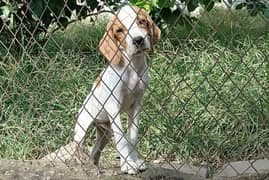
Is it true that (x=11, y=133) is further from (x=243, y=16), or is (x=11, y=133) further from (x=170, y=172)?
(x=243, y=16)

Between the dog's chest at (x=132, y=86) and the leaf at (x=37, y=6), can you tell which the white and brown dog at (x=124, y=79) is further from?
the leaf at (x=37, y=6)

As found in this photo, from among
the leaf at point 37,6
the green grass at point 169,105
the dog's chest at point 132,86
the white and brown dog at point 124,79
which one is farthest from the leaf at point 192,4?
the dog's chest at point 132,86

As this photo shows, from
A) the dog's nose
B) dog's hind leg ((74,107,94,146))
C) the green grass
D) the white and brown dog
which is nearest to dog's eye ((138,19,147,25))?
the white and brown dog

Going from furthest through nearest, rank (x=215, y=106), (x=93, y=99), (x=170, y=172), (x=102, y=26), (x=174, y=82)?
(x=102, y=26) → (x=174, y=82) → (x=215, y=106) → (x=93, y=99) → (x=170, y=172)

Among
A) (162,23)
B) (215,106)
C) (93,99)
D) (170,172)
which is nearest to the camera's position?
(170,172)

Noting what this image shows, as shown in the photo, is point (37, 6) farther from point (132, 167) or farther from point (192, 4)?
point (132, 167)

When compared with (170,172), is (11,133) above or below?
above

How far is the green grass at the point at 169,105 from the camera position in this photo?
4.23 meters

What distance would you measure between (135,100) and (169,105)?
110 cm

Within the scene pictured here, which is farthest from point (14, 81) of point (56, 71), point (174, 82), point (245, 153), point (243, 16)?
point (243, 16)

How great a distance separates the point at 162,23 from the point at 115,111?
2.07 metres

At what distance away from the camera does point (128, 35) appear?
3.34 m

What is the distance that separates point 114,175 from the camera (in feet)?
11.2

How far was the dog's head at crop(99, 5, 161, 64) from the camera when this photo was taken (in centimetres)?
335
